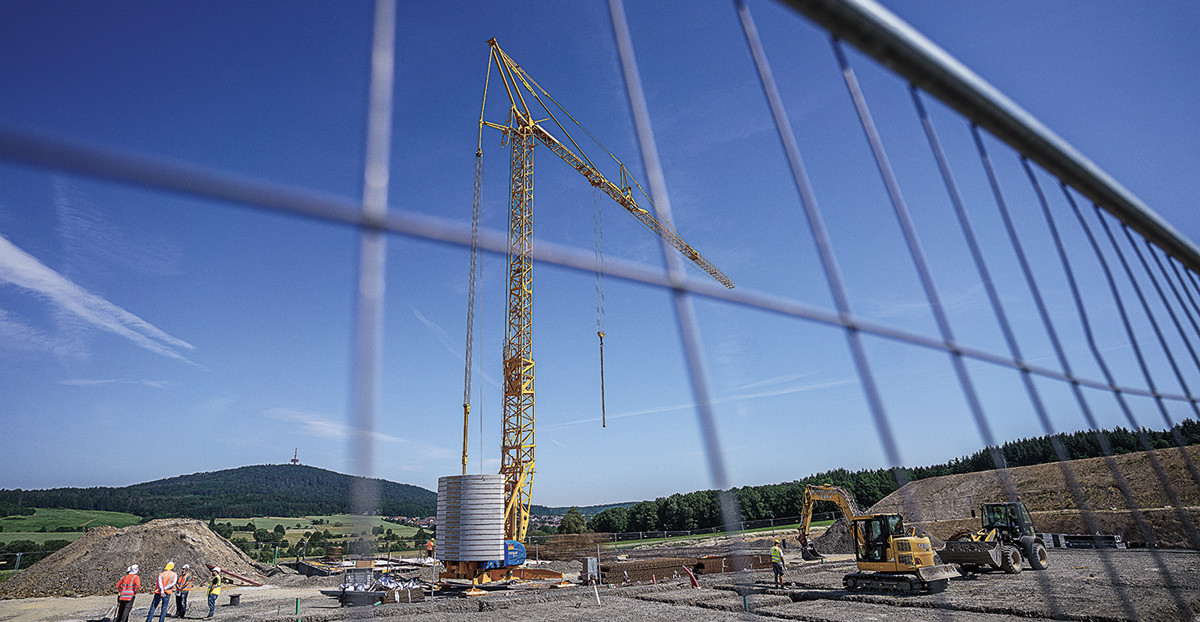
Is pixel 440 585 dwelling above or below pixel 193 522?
below

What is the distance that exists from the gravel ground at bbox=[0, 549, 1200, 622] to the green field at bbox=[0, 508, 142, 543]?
71.8 ft

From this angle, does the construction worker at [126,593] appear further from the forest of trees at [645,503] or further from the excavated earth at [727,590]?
the forest of trees at [645,503]

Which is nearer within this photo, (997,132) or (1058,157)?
(997,132)

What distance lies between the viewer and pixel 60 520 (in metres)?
44.1

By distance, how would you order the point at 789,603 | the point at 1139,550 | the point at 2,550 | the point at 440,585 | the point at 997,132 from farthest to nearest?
the point at 2,550 → the point at 1139,550 → the point at 440,585 → the point at 789,603 → the point at 997,132

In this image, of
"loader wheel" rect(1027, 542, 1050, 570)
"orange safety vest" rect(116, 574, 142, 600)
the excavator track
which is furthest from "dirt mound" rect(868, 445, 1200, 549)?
"orange safety vest" rect(116, 574, 142, 600)

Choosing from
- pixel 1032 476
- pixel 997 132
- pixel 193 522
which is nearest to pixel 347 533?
pixel 997 132

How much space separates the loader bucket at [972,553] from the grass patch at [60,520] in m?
44.0

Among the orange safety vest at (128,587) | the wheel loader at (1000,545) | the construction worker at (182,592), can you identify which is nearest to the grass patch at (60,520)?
the construction worker at (182,592)

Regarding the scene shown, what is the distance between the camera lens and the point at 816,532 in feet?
155

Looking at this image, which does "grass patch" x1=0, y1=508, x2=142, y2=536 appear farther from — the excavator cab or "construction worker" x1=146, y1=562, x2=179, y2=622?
the excavator cab

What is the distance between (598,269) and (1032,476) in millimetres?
57230

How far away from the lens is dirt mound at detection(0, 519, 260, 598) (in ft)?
74.5

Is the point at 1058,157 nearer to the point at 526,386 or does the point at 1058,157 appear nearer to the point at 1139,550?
the point at 526,386
